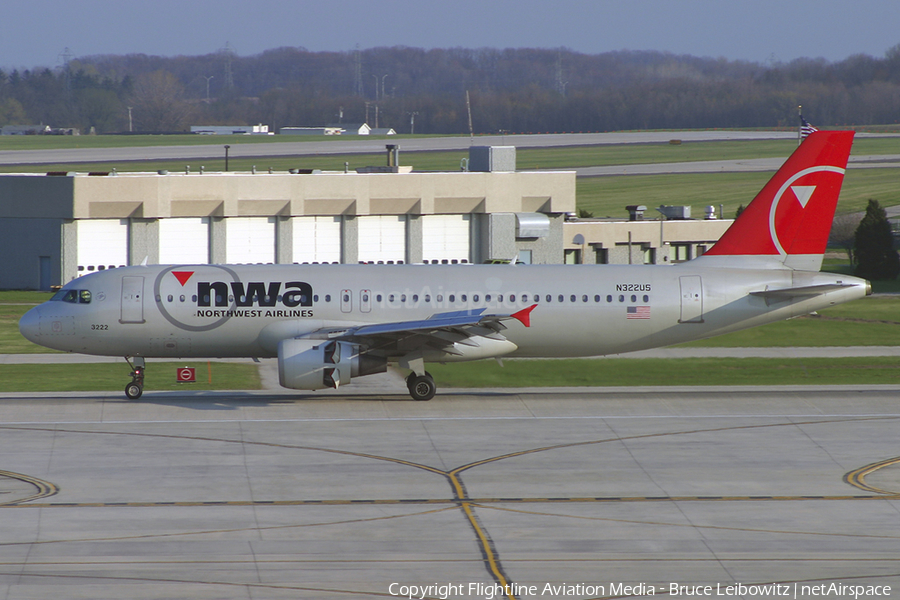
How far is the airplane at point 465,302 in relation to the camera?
3350cm

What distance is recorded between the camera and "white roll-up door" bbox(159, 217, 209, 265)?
6631 cm

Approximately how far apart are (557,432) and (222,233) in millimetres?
42506

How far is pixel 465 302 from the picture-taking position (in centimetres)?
3416

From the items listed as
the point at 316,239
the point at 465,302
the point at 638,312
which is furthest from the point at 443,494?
the point at 316,239

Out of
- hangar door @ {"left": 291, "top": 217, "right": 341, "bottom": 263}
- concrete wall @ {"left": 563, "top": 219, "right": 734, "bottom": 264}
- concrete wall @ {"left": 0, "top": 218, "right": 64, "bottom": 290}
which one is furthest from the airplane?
concrete wall @ {"left": 563, "top": 219, "right": 734, "bottom": 264}

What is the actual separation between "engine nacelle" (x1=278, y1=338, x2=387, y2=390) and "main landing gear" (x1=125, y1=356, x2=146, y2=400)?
16.8ft

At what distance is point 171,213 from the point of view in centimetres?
6581

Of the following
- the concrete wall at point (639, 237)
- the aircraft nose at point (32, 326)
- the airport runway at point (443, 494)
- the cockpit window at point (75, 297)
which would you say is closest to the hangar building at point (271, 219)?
the concrete wall at point (639, 237)

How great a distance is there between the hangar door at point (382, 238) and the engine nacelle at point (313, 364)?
3867 centimetres

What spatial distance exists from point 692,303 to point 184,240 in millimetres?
40826

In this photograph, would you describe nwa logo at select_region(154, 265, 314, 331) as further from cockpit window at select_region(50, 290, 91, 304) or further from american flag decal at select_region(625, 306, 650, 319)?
american flag decal at select_region(625, 306, 650, 319)

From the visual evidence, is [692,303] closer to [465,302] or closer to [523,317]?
[523,317]

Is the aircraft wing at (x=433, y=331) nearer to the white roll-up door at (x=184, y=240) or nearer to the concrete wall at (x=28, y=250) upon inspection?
the white roll-up door at (x=184, y=240)

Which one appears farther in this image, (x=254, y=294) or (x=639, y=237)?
(x=639, y=237)
